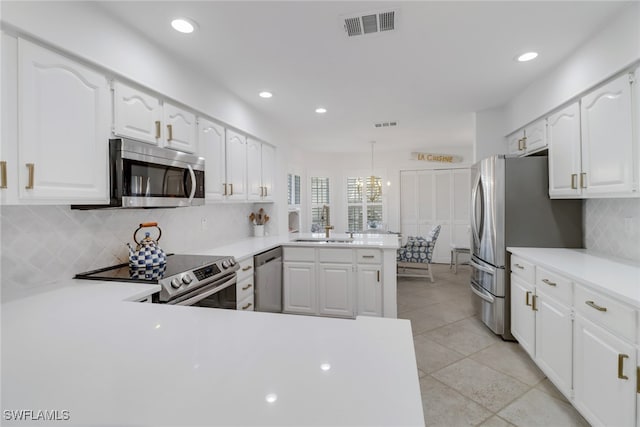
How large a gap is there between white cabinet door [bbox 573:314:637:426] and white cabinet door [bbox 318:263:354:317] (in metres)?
1.89

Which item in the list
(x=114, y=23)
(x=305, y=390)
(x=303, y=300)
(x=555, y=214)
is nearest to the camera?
(x=305, y=390)

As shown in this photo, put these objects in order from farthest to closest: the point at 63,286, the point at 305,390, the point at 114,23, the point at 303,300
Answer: the point at 303,300 < the point at 114,23 < the point at 63,286 < the point at 305,390

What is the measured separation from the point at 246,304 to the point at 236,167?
1.40 meters

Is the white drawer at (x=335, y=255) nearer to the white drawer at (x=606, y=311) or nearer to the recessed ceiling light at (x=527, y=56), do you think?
the white drawer at (x=606, y=311)

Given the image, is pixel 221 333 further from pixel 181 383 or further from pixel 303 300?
pixel 303 300

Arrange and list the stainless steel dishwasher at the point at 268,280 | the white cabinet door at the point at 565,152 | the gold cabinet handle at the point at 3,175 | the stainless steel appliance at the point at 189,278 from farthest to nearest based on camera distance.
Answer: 1. the stainless steel dishwasher at the point at 268,280
2. the white cabinet door at the point at 565,152
3. the stainless steel appliance at the point at 189,278
4. the gold cabinet handle at the point at 3,175

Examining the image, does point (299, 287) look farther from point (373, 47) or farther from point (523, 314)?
point (373, 47)

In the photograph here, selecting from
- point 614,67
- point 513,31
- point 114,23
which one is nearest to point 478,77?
point 513,31

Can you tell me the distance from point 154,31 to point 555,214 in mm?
3564

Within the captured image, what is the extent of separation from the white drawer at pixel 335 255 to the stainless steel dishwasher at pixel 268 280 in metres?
0.48

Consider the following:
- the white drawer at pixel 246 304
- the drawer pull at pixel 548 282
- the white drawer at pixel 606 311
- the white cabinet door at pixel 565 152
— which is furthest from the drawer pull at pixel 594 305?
the white drawer at pixel 246 304

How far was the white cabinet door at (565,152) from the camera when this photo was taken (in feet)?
7.80

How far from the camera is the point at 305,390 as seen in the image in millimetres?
713

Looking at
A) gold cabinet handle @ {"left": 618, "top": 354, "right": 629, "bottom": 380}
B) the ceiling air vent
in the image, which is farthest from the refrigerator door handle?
the ceiling air vent
